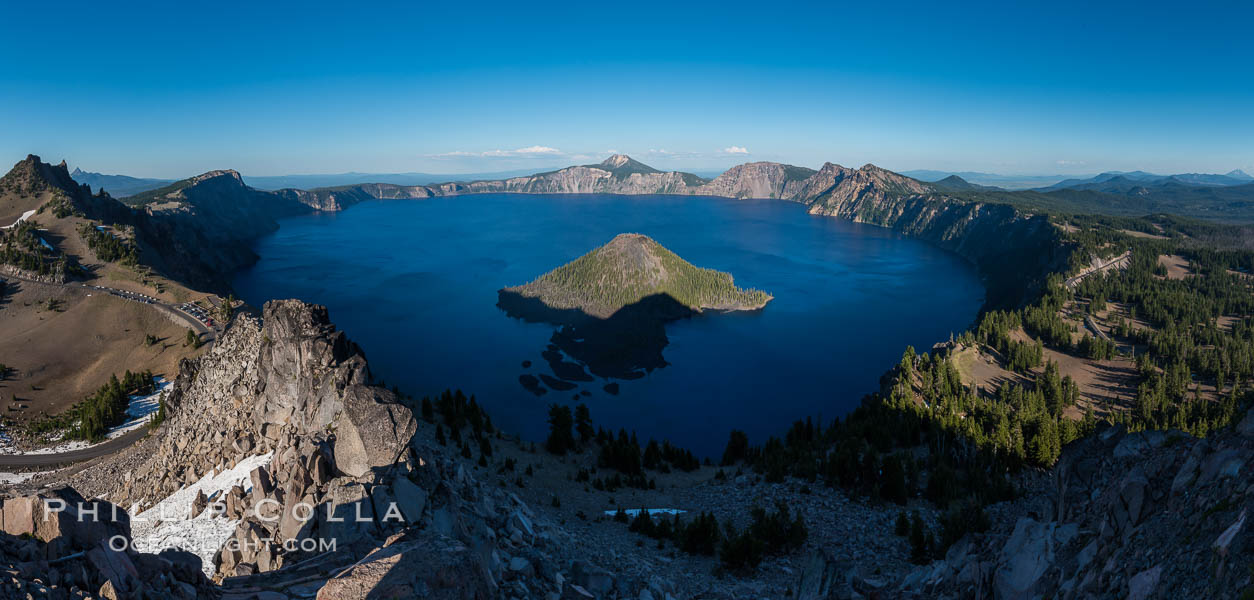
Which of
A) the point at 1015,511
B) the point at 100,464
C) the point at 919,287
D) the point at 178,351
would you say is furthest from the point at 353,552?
the point at 919,287

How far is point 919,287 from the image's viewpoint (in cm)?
17538

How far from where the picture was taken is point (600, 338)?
411 ft

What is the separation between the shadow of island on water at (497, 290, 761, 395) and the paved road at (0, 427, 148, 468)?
190ft

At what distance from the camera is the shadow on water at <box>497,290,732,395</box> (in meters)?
108

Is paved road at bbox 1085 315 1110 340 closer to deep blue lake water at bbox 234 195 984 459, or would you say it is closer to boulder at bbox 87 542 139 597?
deep blue lake water at bbox 234 195 984 459

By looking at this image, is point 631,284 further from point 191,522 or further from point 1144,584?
point 1144,584

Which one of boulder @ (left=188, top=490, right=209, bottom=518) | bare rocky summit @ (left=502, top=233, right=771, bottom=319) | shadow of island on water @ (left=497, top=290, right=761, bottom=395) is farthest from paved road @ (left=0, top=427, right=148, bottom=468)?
bare rocky summit @ (left=502, top=233, right=771, bottom=319)

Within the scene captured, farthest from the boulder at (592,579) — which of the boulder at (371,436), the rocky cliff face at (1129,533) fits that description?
the rocky cliff face at (1129,533)

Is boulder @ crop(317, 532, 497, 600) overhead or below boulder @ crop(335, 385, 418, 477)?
below

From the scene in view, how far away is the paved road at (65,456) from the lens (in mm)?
46438

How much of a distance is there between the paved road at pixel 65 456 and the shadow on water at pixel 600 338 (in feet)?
190

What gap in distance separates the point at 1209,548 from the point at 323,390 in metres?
29.2

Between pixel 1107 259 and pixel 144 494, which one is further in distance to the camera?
pixel 1107 259

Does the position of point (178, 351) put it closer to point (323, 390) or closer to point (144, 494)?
point (144, 494)
